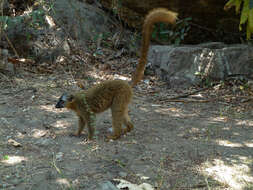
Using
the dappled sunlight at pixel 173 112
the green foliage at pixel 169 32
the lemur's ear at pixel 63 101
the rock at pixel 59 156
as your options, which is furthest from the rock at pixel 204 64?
the rock at pixel 59 156

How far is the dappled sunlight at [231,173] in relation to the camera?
334cm

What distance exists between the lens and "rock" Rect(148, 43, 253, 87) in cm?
763

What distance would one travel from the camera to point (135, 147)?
4.36 meters

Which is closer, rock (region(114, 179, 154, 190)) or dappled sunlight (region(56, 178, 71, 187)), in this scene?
rock (region(114, 179, 154, 190))

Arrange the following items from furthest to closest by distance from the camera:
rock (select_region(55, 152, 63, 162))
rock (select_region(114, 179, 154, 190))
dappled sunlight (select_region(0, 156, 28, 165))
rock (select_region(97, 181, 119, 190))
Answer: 1. rock (select_region(55, 152, 63, 162))
2. dappled sunlight (select_region(0, 156, 28, 165))
3. rock (select_region(114, 179, 154, 190))
4. rock (select_region(97, 181, 119, 190))

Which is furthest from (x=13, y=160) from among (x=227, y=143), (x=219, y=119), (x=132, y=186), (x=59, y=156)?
(x=219, y=119)

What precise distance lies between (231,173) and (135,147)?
4.61 ft

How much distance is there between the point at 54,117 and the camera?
214 inches

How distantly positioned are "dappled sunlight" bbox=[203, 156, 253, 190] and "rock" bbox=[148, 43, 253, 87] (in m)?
4.04

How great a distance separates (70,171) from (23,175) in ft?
1.78

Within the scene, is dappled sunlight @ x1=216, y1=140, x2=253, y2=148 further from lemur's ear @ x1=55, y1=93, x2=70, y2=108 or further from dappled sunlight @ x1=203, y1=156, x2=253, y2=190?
lemur's ear @ x1=55, y1=93, x2=70, y2=108

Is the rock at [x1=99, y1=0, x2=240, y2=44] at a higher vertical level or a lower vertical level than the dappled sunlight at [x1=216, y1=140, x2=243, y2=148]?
higher

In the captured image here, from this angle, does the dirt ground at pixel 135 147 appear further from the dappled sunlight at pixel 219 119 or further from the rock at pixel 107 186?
the rock at pixel 107 186

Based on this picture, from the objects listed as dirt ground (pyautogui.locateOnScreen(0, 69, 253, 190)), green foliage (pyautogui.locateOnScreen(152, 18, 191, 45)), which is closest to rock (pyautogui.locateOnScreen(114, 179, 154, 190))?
dirt ground (pyautogui.locateOnScreen(0, 69, 253, 190))
